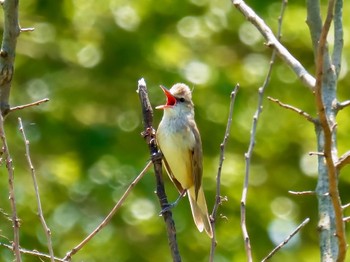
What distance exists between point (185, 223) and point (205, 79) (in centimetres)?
129

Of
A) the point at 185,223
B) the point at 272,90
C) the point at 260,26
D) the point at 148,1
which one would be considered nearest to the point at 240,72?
the point at 272,90

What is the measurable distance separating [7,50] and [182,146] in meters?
2.41

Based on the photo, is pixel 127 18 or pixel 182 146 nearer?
pixel 182 146

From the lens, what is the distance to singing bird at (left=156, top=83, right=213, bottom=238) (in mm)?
6012

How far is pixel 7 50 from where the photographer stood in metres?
3.81

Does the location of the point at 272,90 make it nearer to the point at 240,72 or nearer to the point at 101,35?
the point at 240,72

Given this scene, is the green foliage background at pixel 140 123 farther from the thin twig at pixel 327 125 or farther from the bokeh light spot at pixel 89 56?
the thin twig at pixel 327 125

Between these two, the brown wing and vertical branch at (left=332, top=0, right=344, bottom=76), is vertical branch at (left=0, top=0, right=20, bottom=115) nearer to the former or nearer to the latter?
vertical branch at (left=332, top=0, right=344, bottom=76)

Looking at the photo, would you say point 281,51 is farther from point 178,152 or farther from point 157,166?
point 178,152

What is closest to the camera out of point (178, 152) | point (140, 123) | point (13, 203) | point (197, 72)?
point (13, 203)

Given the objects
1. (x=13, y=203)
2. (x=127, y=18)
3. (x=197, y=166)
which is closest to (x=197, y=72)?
(x=127, y=18)

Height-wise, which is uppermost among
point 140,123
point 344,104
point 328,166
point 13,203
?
point 140,123

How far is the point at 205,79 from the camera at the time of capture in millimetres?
8453

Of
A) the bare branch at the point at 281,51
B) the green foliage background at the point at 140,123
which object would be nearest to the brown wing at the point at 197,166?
the green foliage background at the point at 140,123
